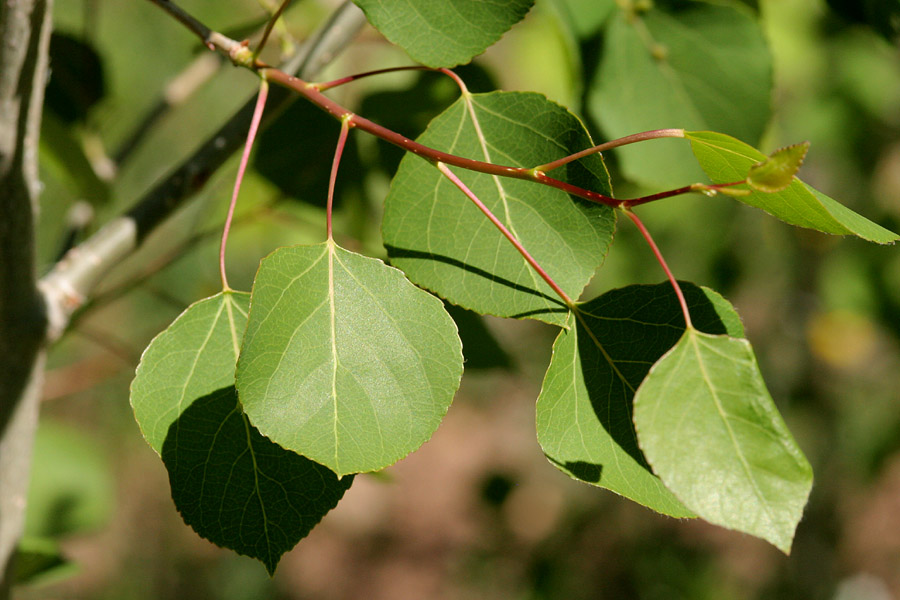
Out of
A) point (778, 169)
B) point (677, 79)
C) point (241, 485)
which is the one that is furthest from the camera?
point (677, 79)

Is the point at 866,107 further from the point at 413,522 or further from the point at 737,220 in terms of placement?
the point at 413,522

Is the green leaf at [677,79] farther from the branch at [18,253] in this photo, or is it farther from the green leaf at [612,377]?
the branch at [18,253]

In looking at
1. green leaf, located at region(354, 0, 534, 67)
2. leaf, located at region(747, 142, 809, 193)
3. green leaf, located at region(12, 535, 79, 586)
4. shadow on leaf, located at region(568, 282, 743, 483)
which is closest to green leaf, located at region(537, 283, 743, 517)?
shadow on leaf, located at region(568, 282, 743, 483)

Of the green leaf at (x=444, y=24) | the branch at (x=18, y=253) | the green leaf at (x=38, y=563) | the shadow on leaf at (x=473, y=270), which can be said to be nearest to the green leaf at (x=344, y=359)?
the shadow on leaf at (x=473, y=270)

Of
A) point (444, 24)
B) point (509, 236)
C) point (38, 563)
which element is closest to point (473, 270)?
point (509, 236)

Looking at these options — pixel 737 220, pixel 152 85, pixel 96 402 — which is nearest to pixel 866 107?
pixel 737 220

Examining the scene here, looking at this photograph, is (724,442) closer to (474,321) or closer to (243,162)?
(243,162)
